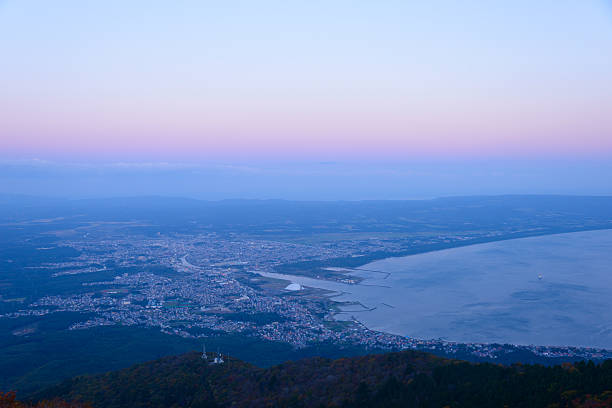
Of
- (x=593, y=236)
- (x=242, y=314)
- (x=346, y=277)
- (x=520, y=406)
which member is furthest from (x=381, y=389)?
(x=593, y=236)

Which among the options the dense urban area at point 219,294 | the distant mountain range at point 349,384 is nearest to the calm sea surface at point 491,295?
the dense urban area at point 219,294

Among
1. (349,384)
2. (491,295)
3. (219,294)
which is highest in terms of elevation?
(349,384)

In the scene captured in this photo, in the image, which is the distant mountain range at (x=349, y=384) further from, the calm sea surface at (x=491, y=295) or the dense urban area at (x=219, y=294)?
the calm sea surface at (x=491, y=295)

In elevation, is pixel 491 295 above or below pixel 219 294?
above

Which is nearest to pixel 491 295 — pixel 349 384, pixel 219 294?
pixel 219 294

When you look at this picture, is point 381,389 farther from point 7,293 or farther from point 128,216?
point 128,216

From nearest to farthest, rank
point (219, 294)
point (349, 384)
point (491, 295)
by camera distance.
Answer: point (349, 384) < point (219, 294) < point (491, 295)

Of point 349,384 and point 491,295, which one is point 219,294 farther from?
point 349,384

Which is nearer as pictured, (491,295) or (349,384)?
(349,384)
